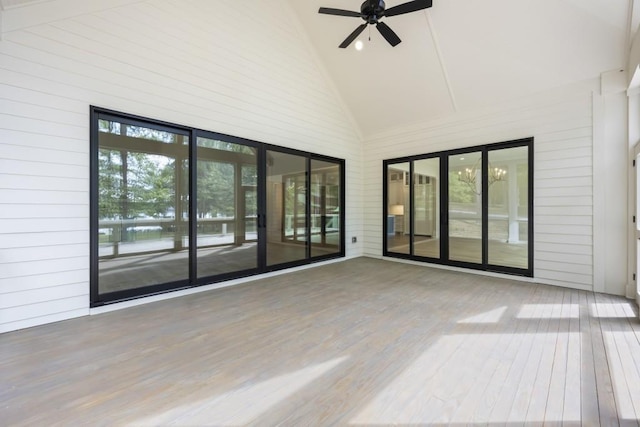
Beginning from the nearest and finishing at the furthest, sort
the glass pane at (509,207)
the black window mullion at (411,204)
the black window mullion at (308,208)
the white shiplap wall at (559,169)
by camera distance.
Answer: the white shiplap wall at (559,169) < the glass pane at (509,207) < the black window mullion at (308,208) < the black window mullion at (411,204)

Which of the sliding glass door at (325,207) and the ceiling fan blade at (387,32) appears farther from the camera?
the sliding glass door at (325,207)

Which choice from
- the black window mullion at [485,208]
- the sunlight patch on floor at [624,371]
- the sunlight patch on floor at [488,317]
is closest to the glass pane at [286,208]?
the sunlight patch on floor at [488,317]

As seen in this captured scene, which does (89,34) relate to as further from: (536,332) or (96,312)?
(536,332)

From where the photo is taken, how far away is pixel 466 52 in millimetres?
4793

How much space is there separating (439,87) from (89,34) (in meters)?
5.50

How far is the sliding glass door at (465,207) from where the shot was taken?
512 centimetres

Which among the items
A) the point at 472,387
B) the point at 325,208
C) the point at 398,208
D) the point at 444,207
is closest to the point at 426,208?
the point at 444,207

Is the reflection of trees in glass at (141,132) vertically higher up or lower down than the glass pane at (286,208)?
higher up

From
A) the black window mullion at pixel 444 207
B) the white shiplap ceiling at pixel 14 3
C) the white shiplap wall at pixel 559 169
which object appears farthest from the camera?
the black window mullion at pixel 444 207

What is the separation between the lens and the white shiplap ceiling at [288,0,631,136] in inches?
154

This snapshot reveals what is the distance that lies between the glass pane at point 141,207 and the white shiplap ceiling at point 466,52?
3.75 metres

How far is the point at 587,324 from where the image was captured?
124 inches

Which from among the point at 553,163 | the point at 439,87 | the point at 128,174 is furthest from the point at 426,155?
the point at 128,174

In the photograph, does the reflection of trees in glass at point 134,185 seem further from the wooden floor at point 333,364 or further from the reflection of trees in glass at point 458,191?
the reflection of trees in glass at point 458,191
